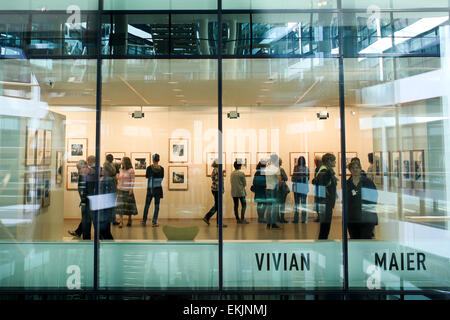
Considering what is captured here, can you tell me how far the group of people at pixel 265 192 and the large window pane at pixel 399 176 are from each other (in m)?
0.03

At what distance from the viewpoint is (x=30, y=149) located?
6.13 m

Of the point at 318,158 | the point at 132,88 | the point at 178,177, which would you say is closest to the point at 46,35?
the point at 132,88

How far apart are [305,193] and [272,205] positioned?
25.6 inches

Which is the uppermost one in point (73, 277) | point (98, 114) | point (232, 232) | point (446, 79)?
point (446, 79)

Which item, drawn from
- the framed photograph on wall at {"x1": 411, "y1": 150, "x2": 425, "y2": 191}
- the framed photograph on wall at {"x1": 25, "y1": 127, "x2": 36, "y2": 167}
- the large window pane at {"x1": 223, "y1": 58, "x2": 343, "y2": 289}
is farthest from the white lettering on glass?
the framed photograph on wall at {"x1": 411, "y1": 150, "x2": 425, "y2": 191}

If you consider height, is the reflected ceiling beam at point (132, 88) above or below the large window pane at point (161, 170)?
above

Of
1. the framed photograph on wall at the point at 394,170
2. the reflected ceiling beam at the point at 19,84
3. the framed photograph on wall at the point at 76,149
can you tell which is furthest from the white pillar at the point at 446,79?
the reflected ceiling beam at the point at 19,84

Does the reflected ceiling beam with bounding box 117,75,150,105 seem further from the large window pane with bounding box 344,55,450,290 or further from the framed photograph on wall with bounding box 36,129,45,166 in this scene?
the large window pane with bounding box 344,55,450,290

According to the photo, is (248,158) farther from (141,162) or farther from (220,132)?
(141,162)

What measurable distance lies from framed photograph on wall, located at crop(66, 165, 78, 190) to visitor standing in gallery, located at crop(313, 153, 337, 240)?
4.24 meters

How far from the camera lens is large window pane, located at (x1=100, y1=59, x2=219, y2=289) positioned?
5.83m

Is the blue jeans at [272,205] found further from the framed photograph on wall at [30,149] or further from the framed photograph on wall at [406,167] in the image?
the framed photograph on wall at [30,149]

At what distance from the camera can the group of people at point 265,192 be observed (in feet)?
19.7

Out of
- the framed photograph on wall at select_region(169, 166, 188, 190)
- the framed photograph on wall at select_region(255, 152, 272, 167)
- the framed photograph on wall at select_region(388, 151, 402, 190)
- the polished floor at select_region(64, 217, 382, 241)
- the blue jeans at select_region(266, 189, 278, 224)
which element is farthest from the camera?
the framed photograph on wall at select_region(255, 152, 272, 167)
